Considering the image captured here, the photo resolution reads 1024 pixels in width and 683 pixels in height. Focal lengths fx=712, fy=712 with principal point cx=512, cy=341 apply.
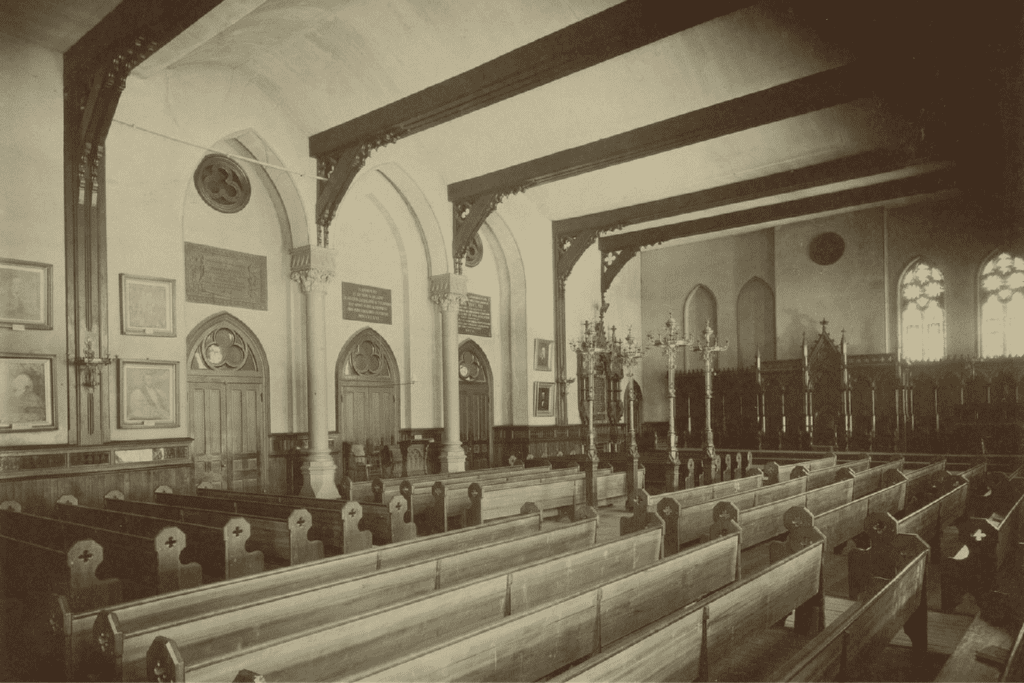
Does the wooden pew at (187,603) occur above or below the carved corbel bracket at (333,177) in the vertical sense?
below

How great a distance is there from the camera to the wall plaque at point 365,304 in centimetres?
1206

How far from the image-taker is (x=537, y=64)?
8070 millimetres

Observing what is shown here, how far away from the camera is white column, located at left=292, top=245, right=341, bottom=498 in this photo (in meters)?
10.5

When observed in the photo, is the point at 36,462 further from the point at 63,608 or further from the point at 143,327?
the point at 63,608

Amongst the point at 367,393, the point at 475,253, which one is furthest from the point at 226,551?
the point at 475,253

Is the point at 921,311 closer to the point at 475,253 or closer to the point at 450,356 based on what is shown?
the point at 475,253

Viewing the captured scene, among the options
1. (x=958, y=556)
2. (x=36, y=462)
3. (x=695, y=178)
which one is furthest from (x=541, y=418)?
(x=958, y=556)

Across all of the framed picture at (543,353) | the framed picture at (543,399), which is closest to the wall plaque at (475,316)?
the framed picture at (543,353)

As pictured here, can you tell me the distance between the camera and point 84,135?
25.7 ft

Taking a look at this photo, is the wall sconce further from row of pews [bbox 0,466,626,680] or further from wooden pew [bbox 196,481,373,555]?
wooden pew [bbox 196,481,373,555]

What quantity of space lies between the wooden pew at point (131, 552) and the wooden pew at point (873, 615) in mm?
3690

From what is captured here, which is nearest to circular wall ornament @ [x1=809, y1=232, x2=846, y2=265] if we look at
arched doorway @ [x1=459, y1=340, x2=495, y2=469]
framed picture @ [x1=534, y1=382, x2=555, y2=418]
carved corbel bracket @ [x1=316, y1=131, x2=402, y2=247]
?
framed picture @ [x1=534, y1=382, x2=555, y2=418]

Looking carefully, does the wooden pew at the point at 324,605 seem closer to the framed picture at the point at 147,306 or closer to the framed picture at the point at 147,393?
the framed picture at the point at 147,393

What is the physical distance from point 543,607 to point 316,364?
27.6ft
